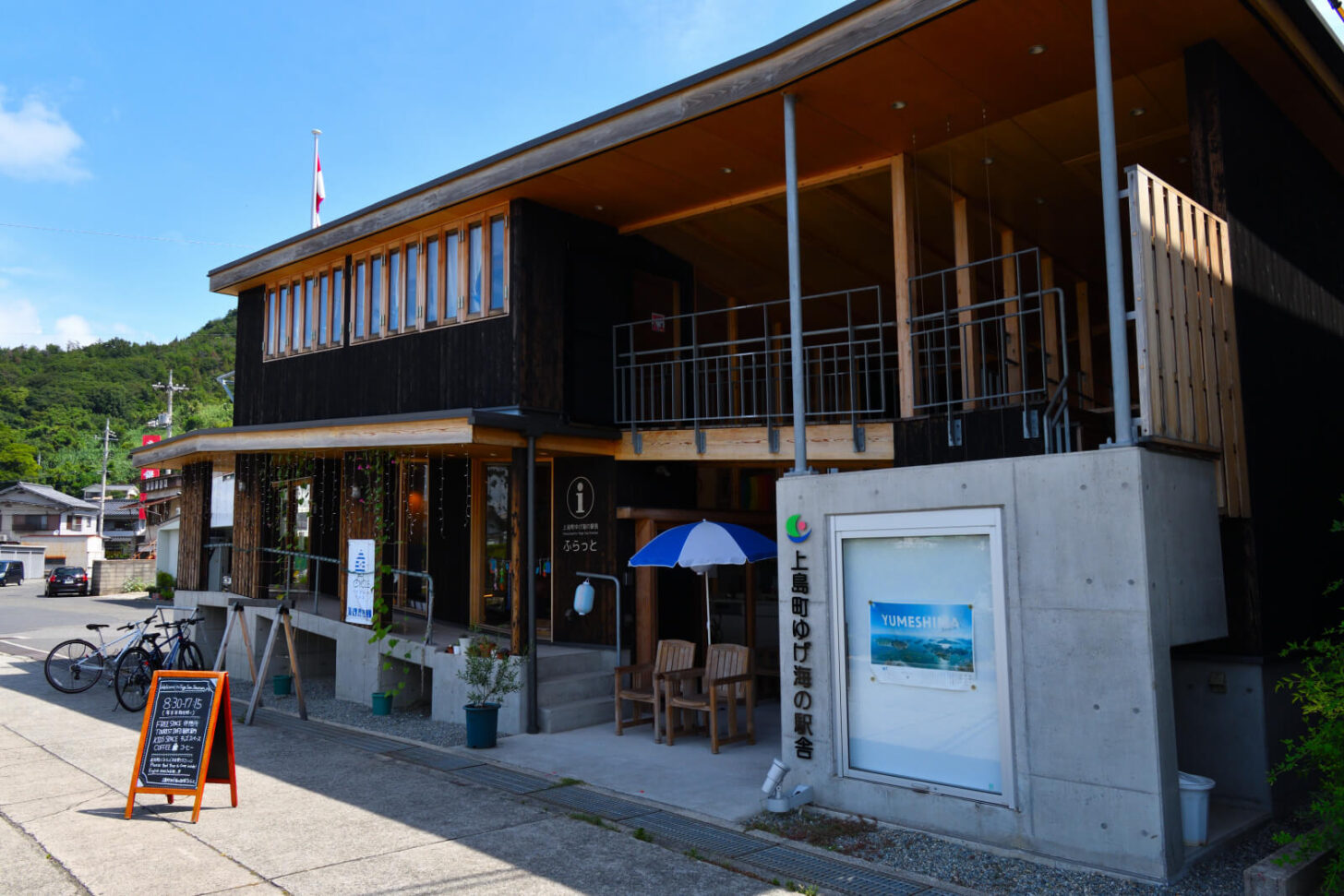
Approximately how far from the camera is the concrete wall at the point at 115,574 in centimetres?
3828

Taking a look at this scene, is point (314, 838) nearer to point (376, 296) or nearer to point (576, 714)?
point (576, 714)

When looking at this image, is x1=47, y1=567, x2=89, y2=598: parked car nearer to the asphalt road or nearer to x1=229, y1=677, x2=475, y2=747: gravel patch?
the asphalt road

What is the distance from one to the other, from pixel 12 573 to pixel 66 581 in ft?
36.8

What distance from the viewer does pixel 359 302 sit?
42.0ft

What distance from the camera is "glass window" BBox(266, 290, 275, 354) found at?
14.6m

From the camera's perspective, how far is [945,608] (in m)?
6.01

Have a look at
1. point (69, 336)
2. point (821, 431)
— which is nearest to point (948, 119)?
point (821, 431)

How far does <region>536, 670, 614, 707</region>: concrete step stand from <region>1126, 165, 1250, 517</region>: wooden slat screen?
6.45 metres

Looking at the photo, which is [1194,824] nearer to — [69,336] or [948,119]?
[948,119]

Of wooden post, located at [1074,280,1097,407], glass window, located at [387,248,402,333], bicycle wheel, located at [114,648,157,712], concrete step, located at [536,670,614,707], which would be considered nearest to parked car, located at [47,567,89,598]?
bicycle wheel, located at [114,648,157,712]

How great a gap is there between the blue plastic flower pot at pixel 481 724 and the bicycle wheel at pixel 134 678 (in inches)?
198

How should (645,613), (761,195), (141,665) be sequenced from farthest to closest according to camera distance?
1. (141,665)
2. (645,613)
3. (761,195)

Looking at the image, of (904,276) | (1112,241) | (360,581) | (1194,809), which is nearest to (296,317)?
(360,581)

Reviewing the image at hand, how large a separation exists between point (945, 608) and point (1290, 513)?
313 centimetres
